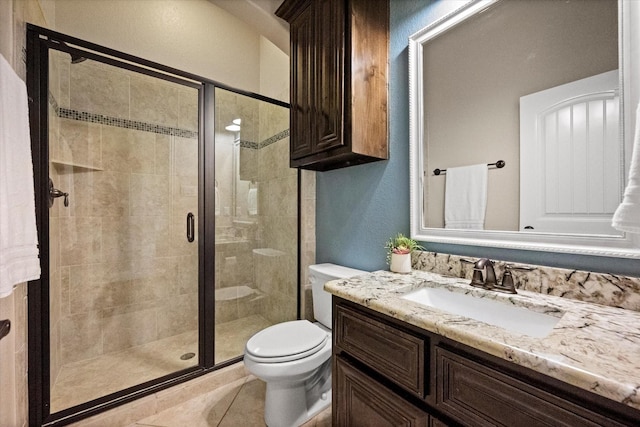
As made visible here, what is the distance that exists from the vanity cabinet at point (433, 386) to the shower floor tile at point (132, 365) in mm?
1287

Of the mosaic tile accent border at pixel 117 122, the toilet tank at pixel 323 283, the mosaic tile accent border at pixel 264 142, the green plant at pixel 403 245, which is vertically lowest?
the toilet tank at pixel 323 283

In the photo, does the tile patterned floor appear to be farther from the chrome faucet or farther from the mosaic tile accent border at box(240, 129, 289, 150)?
the mosaic tile accent border at box(240, 129, 289, 150)

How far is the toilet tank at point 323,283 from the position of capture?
64.7 inches

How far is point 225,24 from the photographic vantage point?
2.51 meters

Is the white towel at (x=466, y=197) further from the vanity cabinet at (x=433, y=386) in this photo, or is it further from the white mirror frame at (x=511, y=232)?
the vanity cabinet at (x=433, y=386)

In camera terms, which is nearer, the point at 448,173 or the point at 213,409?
the point at 448,173

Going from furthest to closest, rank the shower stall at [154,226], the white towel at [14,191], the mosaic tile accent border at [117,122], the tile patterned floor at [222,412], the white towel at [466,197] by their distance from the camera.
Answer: the mosaic tile accent border at [117,122], the shower stall at [154,226], the tile patterned floor at [222,412], the white towel at [466,197], the white towel at [14,191]

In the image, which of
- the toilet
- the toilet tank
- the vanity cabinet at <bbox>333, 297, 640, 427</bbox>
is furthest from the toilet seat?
the vanity cabinet at <bbox>333, 297, 640, 427</bbox>

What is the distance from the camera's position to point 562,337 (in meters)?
0.62

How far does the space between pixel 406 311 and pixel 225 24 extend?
2.96 metres

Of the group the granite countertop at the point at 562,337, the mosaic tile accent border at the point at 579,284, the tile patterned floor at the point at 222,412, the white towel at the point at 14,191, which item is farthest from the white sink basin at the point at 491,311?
the white towel at the point at 14,191

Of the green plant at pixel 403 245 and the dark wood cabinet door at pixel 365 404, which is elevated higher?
the green plant at pixel 403 245

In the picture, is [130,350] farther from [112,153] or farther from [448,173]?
[448,173]

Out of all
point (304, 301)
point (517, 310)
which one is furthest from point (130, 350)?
point (517, 310)
